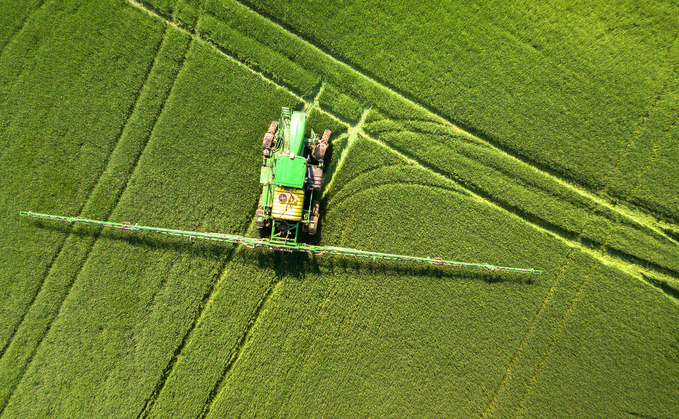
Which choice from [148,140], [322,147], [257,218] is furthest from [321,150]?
[148,140]

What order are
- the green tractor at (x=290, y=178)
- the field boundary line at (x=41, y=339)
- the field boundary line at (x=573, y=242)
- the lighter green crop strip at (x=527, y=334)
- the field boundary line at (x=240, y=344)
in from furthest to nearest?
1. the field boundary line at (x=573, y=242)
2. the lighter green crop strip at (x=527, y=334)
3. the field boundary line at (x=240, y=344)
4. the field boundary line at (x=41, y=339)
5. the green tractor at (x=290, y=178)

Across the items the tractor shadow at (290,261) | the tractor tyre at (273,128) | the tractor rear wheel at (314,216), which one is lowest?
the tractor shadow at (290,261)

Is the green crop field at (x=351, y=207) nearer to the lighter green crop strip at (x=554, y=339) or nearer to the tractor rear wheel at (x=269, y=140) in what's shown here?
the lighter green crop strip at (x=554, y=339)

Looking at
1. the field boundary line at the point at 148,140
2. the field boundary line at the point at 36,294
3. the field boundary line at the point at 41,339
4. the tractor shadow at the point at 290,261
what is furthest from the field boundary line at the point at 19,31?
the field boundary line at the point at 41,339

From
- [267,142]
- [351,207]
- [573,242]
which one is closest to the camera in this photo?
[267,142]

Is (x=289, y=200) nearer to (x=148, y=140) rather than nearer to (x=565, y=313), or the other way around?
(x=148, y=140)

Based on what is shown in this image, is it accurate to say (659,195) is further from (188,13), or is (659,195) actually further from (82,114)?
(82,114)

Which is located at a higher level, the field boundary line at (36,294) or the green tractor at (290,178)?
the green tractor at (290,178)

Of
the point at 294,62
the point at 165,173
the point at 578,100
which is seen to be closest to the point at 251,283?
the point at 165,173
